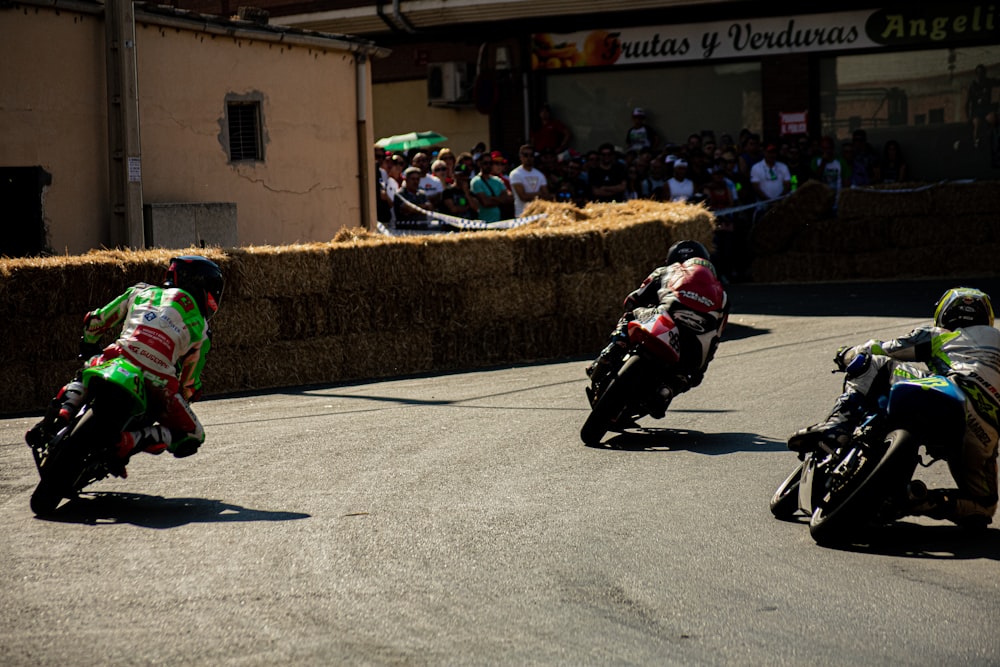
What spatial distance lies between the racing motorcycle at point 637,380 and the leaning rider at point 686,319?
0.23 feet

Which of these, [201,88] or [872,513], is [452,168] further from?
[872,513]

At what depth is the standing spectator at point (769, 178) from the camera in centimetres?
2103

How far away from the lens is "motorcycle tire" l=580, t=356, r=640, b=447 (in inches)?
351

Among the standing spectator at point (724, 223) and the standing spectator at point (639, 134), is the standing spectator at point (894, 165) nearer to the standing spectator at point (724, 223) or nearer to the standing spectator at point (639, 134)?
the standing spectator at point (724, 223)

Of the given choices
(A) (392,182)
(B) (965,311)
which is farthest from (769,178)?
(B) (965,311)


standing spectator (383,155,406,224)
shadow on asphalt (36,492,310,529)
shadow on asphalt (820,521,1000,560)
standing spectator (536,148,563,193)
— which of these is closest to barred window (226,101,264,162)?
standing spectator (383,155,406,224)

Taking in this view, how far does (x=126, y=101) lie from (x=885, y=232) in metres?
11.1

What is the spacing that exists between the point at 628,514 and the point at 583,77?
2256cm

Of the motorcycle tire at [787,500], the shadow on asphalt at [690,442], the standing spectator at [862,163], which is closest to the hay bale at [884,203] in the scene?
the standing spectator at [862,163]

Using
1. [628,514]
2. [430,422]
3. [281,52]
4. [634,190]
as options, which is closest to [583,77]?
[634,190]

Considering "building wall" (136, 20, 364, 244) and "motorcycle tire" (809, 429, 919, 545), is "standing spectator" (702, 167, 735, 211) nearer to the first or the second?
"building wall" (136, 20, 364, 244)

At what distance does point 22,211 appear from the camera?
1644 centimetres

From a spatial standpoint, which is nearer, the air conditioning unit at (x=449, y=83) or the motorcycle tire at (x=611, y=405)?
the motorcycle tire at (x=611, y=405)

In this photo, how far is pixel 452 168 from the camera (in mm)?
19891
